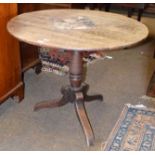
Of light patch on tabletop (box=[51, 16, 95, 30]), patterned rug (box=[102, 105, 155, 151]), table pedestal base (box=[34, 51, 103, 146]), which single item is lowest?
patterned rug (box=[102, 105, 155, 151])

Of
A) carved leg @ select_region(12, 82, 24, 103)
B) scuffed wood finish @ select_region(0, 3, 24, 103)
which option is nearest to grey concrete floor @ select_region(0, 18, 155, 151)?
carved leg @ select_region(12, 82, 24, 103)

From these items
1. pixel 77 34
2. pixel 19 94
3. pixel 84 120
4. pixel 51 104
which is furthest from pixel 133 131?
pixel 19 94

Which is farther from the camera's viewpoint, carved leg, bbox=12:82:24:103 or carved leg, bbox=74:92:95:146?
carved leg, bbox=12:82:24:103

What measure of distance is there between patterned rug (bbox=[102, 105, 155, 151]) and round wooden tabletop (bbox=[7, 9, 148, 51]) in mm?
644

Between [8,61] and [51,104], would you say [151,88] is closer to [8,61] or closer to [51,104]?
[51,104]

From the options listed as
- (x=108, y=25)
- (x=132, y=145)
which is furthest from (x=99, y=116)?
(x=108, y=25)

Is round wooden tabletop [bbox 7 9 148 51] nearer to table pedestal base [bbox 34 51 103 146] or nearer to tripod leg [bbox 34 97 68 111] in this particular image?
table pedestal base [bbox 34 51 103 146]

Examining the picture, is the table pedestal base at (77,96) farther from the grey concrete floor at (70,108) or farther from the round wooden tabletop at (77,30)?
the round wooden tabletop at (77,30)

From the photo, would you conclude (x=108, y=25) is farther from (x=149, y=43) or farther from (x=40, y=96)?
(x=149, y=43)

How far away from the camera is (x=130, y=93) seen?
7.68 ft

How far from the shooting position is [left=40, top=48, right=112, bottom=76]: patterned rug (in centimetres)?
268

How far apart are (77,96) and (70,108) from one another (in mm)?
249

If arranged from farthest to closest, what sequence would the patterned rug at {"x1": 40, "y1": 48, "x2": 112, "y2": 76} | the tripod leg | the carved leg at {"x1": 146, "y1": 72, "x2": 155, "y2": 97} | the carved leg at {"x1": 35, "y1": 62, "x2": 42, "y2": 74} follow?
the patterned rug at {"x1": 40, "y1": 48, "x2": 112, "y2": 76} < the carved leg at {"x1": 35, "y1": 62, "x2": 42, "y2": 74} < the carved leg at {"x1": 146, "y1": 72, "x2": 155, "y2": 97} < the tripod leg
